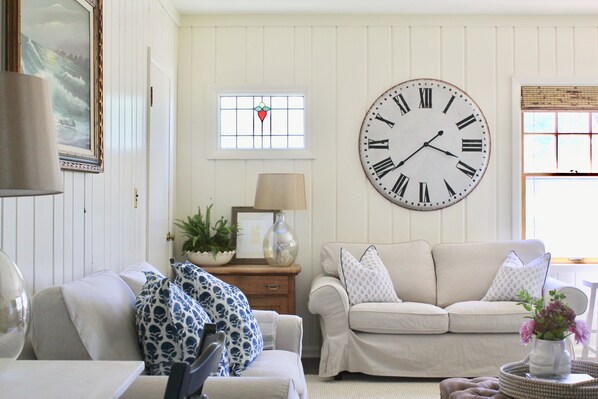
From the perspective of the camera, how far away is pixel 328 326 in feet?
14.3

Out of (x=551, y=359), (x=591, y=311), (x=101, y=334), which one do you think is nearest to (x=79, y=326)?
(x=101, y=334)

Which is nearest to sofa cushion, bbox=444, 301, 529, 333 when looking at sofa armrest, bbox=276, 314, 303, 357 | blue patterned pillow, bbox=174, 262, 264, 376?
sofa armrest, bbox=276, 314, 303, 357

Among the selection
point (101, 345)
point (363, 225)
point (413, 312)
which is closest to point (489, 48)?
point (363, 225)

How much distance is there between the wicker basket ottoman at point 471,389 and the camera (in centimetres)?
276

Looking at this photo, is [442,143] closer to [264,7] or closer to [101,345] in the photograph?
[264,7]

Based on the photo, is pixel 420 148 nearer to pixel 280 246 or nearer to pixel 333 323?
pixel 280 246

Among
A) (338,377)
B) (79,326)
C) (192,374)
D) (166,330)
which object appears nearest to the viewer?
(192,374)

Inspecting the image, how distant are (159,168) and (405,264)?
5.85 feet

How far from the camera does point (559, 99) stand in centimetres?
516

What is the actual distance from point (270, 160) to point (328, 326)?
142 centimetres

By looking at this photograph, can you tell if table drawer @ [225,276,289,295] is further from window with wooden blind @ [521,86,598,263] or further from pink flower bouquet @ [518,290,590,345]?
pink flower bouquet @ [518,290,590,345]

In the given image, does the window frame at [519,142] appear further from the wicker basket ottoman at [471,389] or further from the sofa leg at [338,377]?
the wicker basket ottoman at [471,389]

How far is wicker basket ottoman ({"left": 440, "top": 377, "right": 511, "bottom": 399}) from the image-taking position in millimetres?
2756

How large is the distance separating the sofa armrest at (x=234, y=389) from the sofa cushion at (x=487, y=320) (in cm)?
236
